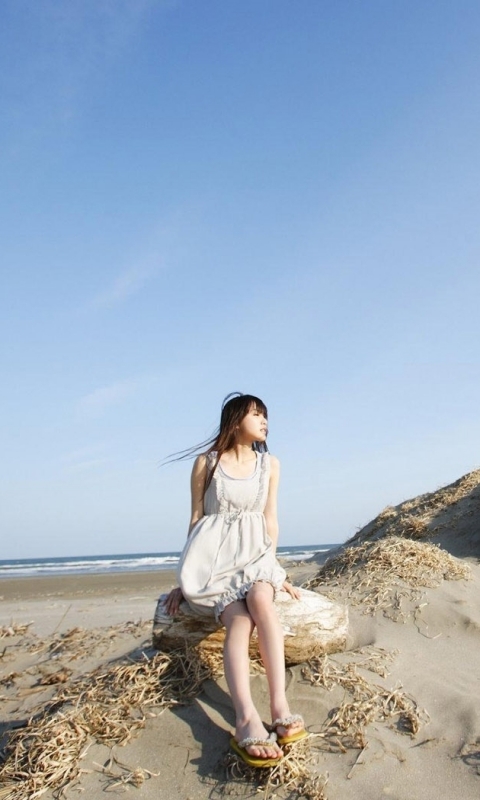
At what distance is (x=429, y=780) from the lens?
3.58m

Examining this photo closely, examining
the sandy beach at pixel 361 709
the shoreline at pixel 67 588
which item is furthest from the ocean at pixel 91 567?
the sandy beach at pixel 361 709

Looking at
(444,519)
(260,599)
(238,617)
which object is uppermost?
(444,519)

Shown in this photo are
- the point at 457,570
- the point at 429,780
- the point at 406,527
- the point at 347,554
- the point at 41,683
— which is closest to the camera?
the point at 429,780

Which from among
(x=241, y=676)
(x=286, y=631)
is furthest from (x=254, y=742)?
(x=286, y=631)

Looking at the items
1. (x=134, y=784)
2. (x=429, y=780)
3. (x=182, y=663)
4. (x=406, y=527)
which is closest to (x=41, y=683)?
(x=182, y=663)

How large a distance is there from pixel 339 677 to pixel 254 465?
68.0 inches

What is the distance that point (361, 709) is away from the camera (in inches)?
166

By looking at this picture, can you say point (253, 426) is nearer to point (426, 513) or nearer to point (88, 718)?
point (88, 718)

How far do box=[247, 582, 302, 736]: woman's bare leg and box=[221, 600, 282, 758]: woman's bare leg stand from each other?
9 centimetres

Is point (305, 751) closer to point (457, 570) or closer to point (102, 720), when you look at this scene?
point (102, 720)

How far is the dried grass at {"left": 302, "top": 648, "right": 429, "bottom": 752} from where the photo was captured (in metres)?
3.99

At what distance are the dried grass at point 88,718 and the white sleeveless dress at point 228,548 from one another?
511 mm

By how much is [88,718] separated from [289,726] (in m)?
1.38

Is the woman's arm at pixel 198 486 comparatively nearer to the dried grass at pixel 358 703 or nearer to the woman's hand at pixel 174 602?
the woman's hand at pixel 174 602
